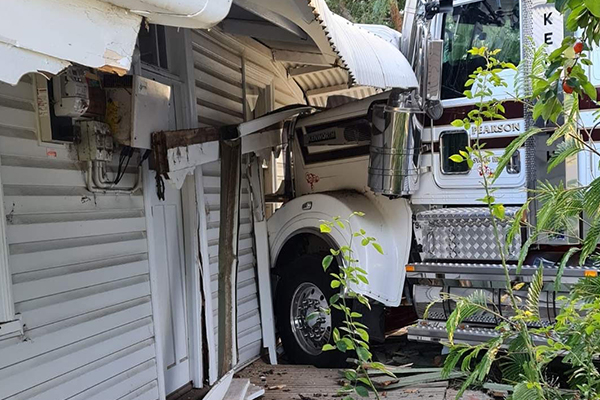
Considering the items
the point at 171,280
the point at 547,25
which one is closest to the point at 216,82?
the point at 171,280

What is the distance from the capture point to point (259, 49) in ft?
19.6

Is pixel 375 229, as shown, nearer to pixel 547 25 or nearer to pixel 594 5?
pixel 547 25

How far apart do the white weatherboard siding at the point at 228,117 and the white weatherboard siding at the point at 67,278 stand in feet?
3.15

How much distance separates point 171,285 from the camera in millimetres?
4336

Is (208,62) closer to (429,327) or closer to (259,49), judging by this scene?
(259,49)

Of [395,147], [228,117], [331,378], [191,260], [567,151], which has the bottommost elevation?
[331,378]

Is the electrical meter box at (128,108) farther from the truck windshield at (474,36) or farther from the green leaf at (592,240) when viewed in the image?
the green leaf at (592,240)

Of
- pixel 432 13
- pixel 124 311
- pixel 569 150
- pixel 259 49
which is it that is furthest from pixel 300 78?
pixel 569 150

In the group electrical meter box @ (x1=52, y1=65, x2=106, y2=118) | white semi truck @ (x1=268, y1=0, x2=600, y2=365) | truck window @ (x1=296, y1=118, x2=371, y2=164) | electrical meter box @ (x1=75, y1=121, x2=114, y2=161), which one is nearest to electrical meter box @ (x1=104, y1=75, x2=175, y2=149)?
electrical meter box @ (x1=75, y1=121, x2=114, y2=161)

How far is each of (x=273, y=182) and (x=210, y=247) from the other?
2.37m

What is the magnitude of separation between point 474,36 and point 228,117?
7.86 ft

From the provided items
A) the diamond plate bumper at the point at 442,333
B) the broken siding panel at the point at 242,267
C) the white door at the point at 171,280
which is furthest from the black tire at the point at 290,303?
the white door at the point at 171,280

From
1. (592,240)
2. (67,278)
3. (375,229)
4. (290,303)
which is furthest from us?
(290,303)

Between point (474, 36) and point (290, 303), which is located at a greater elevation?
point (474, 36)
